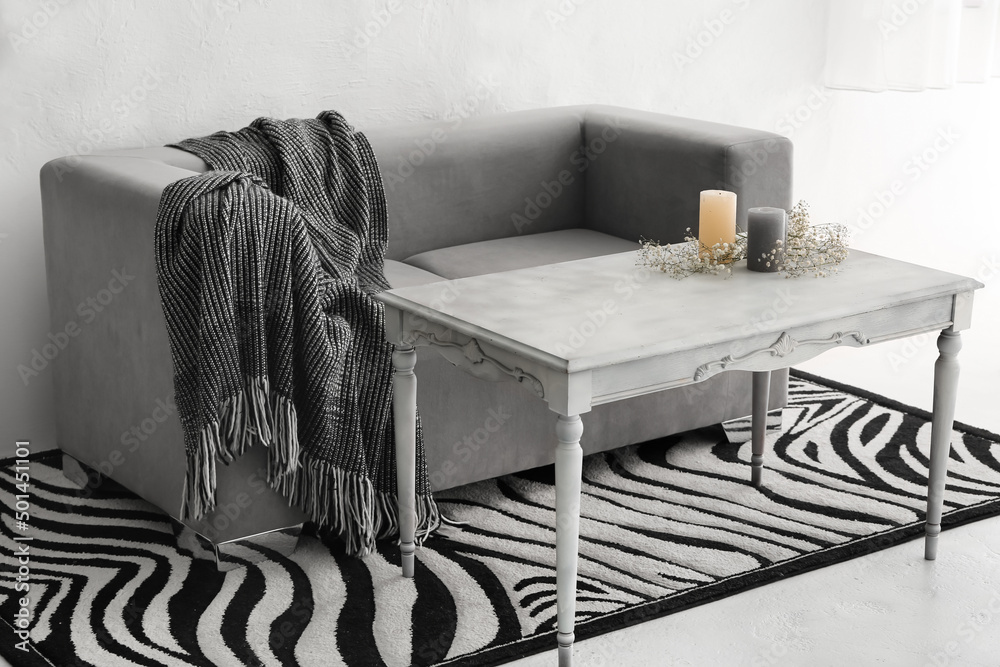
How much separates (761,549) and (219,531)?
1.00m

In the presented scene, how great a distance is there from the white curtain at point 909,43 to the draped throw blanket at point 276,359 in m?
2.14

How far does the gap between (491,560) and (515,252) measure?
879 mm

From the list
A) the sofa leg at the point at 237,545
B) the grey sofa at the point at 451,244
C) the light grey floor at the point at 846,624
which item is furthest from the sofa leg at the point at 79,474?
the light grey floor at the point at 846,624

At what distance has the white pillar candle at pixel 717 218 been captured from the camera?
2156 millimetres

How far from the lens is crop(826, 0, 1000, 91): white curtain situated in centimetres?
368

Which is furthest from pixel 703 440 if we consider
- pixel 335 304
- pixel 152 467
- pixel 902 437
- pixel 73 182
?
pixel 73 182

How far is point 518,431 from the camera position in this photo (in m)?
2.46

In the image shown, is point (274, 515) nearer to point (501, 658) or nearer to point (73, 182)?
point (501, 658)

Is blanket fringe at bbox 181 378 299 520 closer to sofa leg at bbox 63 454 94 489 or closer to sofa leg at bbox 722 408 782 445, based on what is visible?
sofa leg at bbox 63 454 94 489

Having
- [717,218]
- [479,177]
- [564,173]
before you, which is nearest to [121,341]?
[479,177]

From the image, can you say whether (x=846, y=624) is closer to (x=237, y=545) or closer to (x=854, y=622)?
(x=854, y=622)

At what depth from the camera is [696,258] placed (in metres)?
2.14

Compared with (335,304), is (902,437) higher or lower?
lower

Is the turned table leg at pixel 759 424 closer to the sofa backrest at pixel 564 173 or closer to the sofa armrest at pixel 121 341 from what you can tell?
the sofa backrest at pixel 564 173
